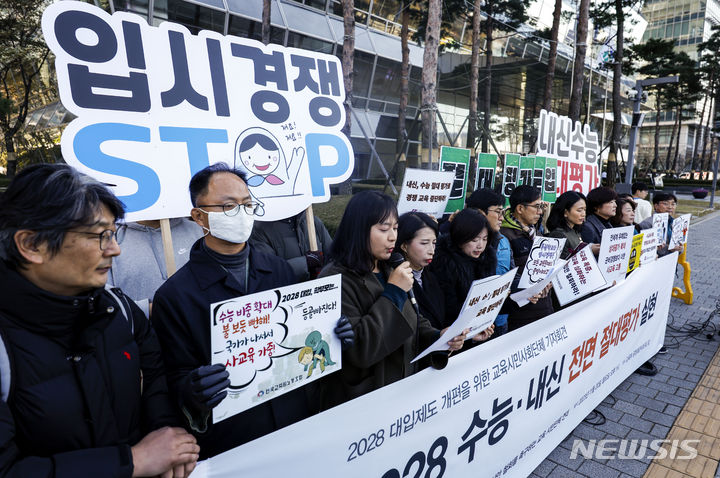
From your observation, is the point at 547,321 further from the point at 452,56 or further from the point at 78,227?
the point at 452,56

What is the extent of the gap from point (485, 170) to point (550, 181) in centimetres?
105

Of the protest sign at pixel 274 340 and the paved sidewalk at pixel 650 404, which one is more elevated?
the protest sign at pixel 274 340

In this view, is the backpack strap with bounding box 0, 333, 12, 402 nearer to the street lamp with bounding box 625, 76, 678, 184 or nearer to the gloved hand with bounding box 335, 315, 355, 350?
the gloved hand with bounding box 335, 315, 355, 350

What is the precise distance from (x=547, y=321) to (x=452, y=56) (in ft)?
68.1

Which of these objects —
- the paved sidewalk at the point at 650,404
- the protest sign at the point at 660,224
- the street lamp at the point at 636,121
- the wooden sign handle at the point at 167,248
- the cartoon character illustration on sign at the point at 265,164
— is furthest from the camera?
the street lamp at the point at 636,121

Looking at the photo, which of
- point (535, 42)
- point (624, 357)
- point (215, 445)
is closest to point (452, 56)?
point (535, 42)

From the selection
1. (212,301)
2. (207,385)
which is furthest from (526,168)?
(207,385)

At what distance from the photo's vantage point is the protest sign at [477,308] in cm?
176

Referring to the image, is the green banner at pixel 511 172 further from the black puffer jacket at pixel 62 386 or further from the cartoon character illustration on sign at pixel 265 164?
the black puffer jacket at pixel 62 386

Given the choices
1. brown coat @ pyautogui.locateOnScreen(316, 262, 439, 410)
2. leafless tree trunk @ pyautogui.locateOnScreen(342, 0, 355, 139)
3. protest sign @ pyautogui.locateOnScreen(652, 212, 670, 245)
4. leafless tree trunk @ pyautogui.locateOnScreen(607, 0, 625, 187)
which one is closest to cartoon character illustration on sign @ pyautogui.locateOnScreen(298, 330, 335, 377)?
brown coat @ pyautogui.locateOnScreen(316, 262, 439, 410)

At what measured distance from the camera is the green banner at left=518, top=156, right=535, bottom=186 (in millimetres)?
5465

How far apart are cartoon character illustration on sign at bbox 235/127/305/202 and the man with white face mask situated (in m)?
0.66

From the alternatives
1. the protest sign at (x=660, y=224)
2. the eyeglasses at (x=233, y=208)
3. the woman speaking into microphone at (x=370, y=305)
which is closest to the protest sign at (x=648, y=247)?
the protest sign at (x=660, y=224)

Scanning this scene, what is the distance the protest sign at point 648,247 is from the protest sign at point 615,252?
451 mm
